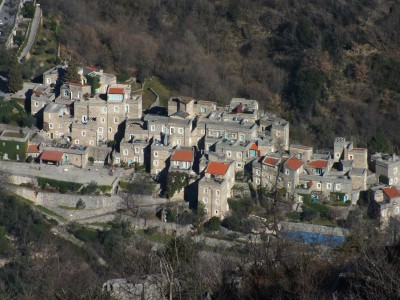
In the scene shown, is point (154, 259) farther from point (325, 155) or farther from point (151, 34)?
point (151, 34)

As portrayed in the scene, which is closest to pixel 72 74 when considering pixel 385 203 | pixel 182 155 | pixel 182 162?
pixel 182 155

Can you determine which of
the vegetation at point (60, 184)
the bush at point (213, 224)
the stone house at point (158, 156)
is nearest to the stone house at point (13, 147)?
the vegetation at point (60, 184)

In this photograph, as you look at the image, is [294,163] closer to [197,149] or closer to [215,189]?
[215,189]

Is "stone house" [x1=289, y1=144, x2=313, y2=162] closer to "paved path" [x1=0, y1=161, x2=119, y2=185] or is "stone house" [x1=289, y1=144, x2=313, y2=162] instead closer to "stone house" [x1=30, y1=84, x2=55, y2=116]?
"paved path" [x1=0, y1=161, x2=119, y2=185]

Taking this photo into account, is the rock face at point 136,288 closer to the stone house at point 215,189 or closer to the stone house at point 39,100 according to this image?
the stone house at point 215,189

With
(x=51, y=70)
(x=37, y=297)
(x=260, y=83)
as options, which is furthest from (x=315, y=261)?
(x=260, y=83)

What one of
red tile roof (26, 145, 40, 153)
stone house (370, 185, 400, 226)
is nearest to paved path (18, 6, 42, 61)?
red tile roof (26, 145, 40, 153)
